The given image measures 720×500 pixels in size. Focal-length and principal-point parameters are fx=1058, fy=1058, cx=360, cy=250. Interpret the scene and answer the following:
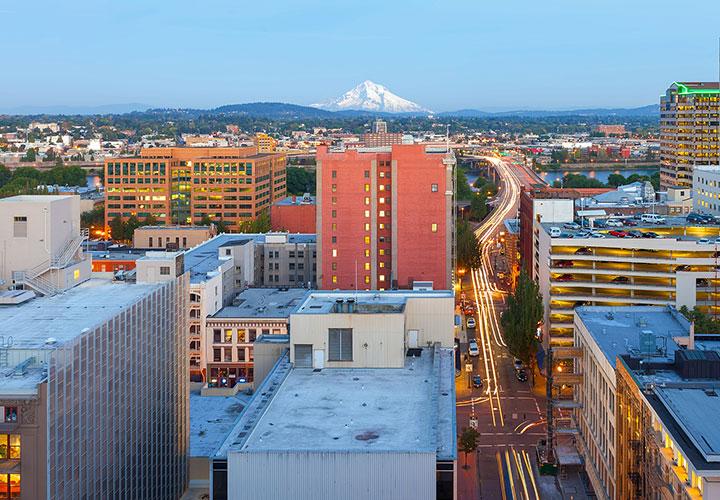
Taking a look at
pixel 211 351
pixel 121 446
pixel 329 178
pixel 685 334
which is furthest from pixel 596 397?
pixel 329 178

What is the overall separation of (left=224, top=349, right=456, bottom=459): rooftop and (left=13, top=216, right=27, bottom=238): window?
11167 millimetres

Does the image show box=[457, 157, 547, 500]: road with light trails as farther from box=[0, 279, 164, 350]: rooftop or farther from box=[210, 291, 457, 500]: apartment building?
box=[0, 279, 164, 350]: rooftop

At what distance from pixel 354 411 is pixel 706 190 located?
86.6 metres

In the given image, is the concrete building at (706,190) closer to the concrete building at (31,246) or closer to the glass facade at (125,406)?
the glass facade at (125,406)

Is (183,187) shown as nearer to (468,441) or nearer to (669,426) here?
(468,441)

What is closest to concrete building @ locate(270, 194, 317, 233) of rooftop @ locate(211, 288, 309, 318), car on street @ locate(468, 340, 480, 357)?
rooftop @ locate(211, 288, 309, 318)

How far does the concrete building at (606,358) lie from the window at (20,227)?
23772 mm

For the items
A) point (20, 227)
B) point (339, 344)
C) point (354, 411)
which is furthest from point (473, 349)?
point (20, 227)

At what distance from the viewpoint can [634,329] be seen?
169 feet

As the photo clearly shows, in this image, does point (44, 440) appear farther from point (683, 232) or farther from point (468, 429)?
point (683, 232)

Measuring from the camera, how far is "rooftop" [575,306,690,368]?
4319cm

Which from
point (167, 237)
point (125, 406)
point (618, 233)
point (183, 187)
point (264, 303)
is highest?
point (183, 187)

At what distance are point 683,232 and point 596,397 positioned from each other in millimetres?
26581

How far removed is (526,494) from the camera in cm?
4681
